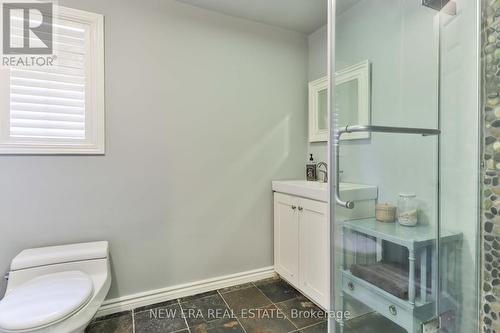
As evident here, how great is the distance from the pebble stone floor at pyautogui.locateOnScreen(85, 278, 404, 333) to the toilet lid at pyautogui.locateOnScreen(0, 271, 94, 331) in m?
0.48

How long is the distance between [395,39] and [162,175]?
6.06 feet

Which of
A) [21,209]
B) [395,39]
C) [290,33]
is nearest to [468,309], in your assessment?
[395,39]

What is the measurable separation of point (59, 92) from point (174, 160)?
87 cm

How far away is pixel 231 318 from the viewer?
5.73ft

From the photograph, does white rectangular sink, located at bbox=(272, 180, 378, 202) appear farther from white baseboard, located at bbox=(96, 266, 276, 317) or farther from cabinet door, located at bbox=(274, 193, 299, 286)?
white baseboard, located at bbox=(96, 266, 276, 317)

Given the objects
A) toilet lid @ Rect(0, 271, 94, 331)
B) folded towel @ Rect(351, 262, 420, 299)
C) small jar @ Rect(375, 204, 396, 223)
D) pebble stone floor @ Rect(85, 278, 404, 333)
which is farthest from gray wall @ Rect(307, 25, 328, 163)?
toilet lid @ Rect(0, 271, 94, 331)

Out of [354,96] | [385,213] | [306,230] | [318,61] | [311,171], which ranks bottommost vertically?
[306,230]

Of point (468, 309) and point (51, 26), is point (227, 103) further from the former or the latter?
point (468, 309)

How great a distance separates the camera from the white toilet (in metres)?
1.12

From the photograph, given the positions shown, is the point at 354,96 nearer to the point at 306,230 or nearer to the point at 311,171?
the point at 311,171

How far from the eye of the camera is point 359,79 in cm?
173

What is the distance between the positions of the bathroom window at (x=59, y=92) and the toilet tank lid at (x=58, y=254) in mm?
623

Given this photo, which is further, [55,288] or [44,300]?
[55,288]

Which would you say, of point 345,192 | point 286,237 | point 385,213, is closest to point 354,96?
point 345,192
